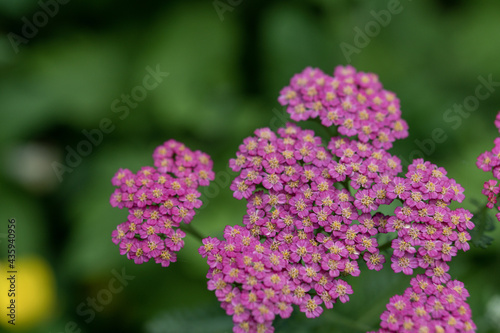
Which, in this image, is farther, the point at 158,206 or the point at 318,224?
the point at 158,206

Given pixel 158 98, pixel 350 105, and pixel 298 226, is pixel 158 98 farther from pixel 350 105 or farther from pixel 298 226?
pixel 298 226

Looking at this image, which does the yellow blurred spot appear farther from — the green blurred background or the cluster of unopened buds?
the cluster of unopened buds

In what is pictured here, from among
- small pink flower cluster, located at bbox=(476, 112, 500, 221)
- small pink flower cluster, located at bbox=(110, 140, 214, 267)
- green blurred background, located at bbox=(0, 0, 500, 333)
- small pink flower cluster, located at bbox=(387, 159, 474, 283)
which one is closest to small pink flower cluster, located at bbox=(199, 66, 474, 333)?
small pink flower cluster, located at bbox=(387, 159, 474, 283)

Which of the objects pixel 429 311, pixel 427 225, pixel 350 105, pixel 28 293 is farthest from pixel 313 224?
pixel 28 293

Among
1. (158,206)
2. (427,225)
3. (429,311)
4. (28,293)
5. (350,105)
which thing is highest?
(350,105)

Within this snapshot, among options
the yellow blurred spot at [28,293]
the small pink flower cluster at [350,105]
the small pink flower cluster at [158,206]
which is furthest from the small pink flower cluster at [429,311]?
the yellow blurred spot at [28,293]

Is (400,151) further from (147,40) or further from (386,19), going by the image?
(147,40)
